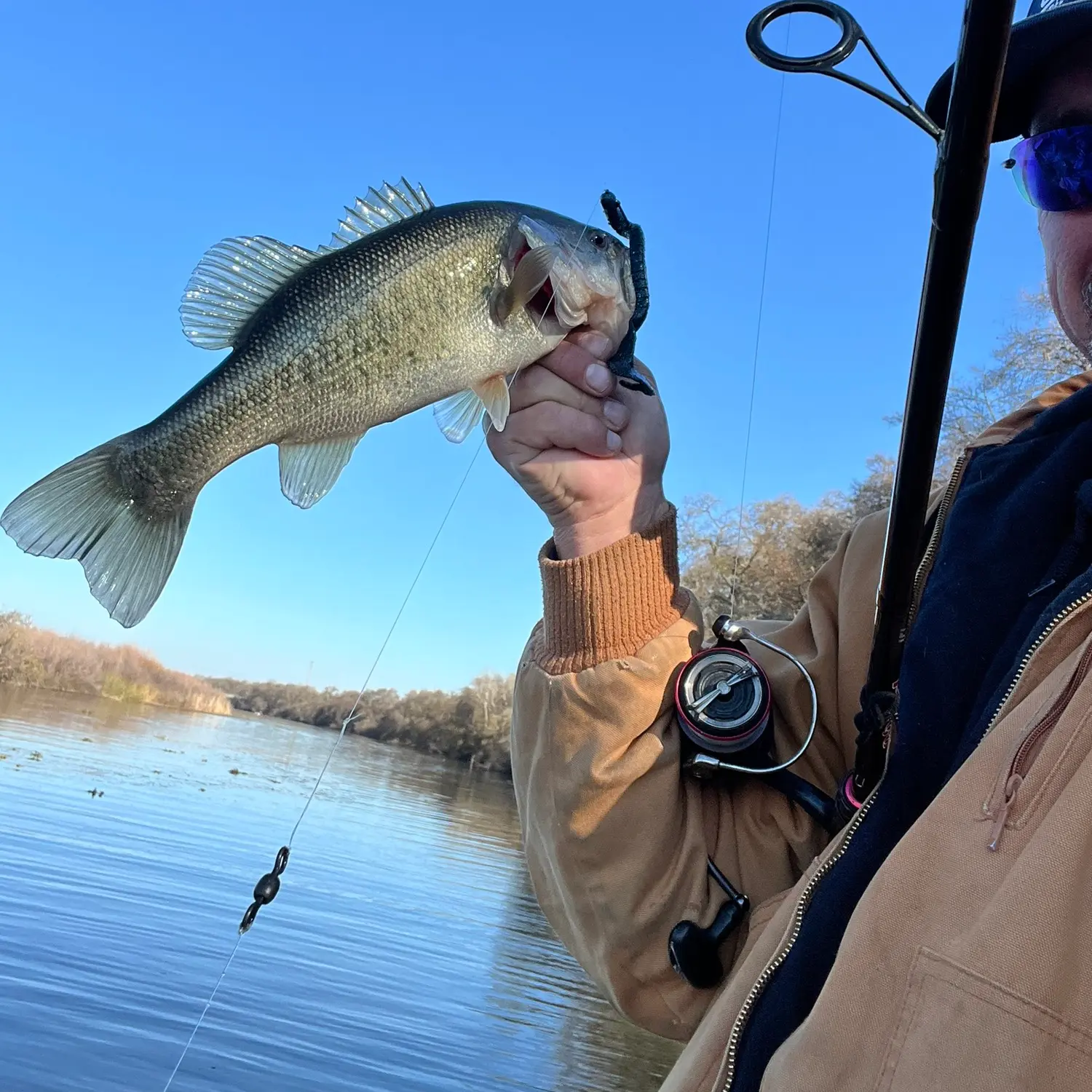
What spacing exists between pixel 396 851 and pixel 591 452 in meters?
15.7

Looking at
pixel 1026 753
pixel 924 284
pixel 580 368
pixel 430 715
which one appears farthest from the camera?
pixel 430 715

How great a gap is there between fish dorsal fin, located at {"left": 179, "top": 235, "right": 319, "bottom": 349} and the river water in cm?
576

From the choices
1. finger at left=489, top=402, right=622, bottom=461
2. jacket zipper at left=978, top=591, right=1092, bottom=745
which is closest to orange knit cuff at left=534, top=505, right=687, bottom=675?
finger at left=489, top=402, right=622, bottom=461

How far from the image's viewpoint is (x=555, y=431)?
2133 mm

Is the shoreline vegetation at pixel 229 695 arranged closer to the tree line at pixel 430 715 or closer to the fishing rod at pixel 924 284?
the tree line at pixel 430 715

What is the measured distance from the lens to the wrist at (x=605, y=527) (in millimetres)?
2242

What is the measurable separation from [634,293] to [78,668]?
39788mm

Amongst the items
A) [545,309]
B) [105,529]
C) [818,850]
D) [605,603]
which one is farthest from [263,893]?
[545,309]

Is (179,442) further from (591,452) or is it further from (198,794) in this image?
(198,794)

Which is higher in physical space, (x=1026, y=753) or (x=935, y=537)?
(x=935, y=537)

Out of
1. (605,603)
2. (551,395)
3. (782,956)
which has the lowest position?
(782,956)

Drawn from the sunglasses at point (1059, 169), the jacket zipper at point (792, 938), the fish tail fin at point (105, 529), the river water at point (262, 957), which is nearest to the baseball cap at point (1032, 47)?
the sunglasses at point (1059, 169)

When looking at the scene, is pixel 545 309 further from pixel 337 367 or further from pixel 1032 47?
pixel 1032 47

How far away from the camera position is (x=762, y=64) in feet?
5.85
